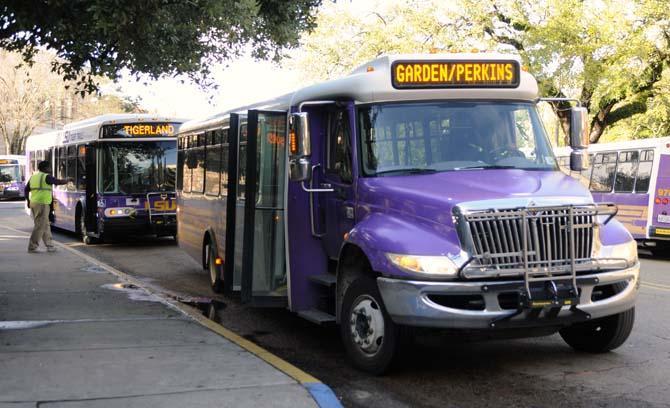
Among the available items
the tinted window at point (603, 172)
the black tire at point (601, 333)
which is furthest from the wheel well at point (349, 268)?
the tinted window at point (603, 172)

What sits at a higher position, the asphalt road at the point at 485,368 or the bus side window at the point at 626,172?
the bus side window at the point at 626,172

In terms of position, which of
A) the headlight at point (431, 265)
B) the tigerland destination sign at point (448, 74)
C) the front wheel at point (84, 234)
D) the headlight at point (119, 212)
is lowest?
the front wheel at point (84, 234)

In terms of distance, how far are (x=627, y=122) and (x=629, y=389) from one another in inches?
1260

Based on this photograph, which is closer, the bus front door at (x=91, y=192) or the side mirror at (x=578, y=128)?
the side mirror at (x=578, y=128)

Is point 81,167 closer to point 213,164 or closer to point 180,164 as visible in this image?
point 180,164

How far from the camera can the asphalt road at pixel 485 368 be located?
6.16 metres

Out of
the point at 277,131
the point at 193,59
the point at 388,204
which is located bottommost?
the point at 388,204

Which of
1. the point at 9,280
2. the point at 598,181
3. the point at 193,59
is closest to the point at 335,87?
the point at 193,59

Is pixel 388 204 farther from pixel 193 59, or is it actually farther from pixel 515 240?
pixel 193 59

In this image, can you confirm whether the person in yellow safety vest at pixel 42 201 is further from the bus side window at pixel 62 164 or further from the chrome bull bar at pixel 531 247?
the chrome bull bar at pixel 531 247

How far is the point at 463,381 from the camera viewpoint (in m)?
6.70

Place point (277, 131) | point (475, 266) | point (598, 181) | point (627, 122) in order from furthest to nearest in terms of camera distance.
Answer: point (627, 122) → point (598, 181) → point (277, 131) → point (475, 266)

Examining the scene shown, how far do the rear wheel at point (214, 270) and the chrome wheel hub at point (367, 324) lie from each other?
493 centimetres

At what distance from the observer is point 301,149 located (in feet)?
24.3
